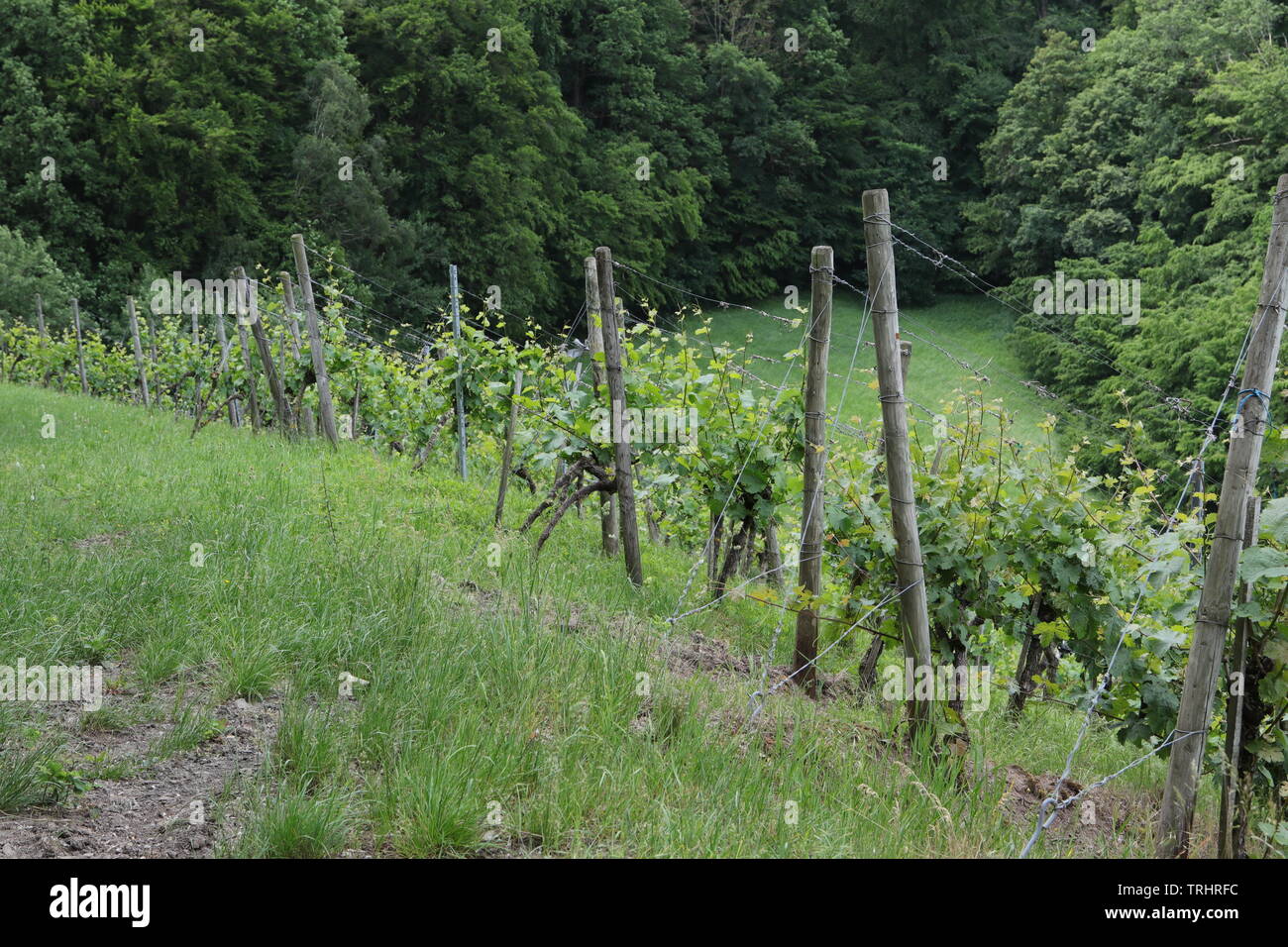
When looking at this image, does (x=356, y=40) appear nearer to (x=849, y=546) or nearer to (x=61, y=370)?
(x=61, y=370)

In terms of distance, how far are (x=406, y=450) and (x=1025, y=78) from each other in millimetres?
33893

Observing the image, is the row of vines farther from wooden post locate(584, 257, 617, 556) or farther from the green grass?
the green grass

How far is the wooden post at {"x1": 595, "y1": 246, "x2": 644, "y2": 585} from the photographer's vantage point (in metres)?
7.24

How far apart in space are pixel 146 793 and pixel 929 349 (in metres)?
31.6

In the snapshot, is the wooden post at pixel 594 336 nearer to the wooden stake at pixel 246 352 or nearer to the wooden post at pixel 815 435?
the wooden post at pixel 815 435

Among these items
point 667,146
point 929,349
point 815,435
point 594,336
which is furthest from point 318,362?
point 667,146

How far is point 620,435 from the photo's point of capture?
7.27 m

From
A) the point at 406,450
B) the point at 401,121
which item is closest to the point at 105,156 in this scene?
the point at 401,121

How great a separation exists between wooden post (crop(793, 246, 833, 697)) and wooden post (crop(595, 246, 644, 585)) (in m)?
1.76

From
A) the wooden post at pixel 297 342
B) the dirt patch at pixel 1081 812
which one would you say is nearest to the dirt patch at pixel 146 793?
the dirt patch at pixel 1081 812

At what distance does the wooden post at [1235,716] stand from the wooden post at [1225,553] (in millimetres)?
114

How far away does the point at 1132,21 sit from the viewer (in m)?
42.1

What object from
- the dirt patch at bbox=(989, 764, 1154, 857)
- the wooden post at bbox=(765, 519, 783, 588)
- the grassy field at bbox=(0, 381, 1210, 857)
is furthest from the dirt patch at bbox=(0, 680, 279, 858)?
the wooden post at bbox=(765, 519, 783, 588)

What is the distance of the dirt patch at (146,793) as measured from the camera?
10.6 feet
